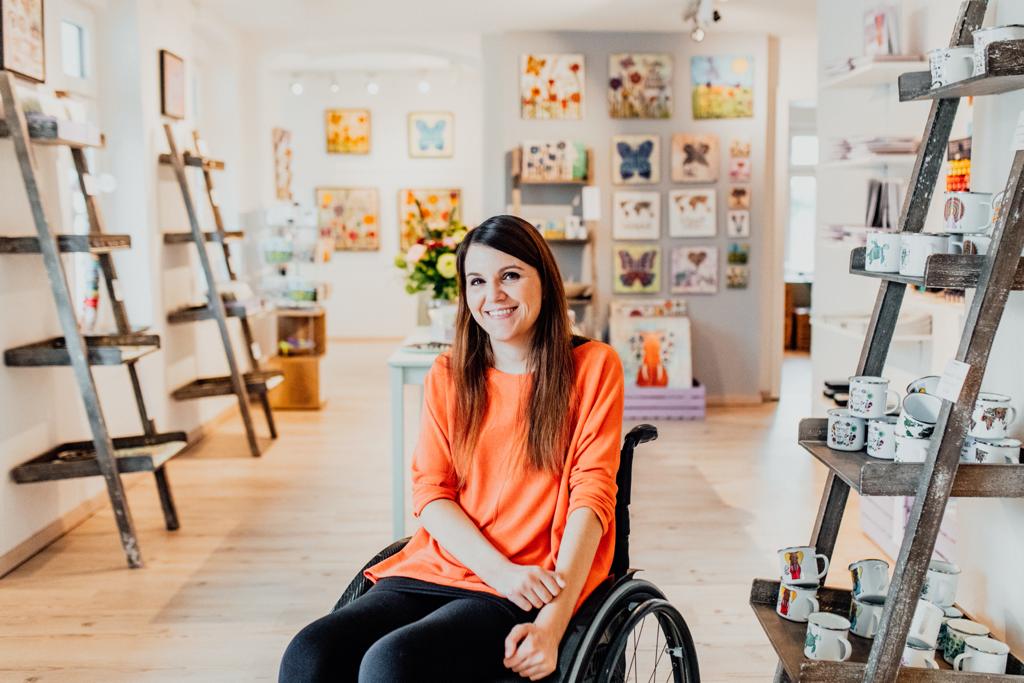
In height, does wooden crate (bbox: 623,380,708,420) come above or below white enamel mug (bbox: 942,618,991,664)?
below

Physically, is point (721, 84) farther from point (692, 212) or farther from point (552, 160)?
point (552, 160)

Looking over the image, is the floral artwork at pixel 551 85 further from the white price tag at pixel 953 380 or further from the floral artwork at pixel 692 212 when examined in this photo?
the white price tag at pixel 953 380

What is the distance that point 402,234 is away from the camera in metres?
10.6

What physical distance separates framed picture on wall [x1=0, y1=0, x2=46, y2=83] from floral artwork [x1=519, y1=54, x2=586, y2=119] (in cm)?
323

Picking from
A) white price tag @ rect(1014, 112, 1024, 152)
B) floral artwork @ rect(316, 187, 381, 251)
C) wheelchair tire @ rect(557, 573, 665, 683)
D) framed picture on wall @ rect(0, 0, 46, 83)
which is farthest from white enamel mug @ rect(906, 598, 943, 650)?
floral artwork @ rect(316, 187, 381, 251)

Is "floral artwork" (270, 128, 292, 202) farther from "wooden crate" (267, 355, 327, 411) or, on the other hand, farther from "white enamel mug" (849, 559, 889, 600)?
"white enamel mug" (849, 559, 889, 600)

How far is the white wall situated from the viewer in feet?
34.6

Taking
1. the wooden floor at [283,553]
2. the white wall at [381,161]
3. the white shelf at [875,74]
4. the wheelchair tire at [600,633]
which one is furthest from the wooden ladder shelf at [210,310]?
the white wall at [381,161]

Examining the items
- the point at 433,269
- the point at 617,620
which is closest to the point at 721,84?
the point at 433,269

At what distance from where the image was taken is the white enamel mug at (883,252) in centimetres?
216

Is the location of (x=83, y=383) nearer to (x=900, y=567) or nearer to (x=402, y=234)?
(x=900, y=567)

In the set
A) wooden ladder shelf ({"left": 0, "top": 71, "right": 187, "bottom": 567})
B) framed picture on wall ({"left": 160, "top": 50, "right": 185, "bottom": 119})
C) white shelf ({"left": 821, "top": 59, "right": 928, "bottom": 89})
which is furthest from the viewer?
framed picture on wall ({"left": 160, "top": 50, "right": 185, "bottom": 119})

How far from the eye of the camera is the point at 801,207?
11.5 meters

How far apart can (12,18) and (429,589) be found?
114 inches
